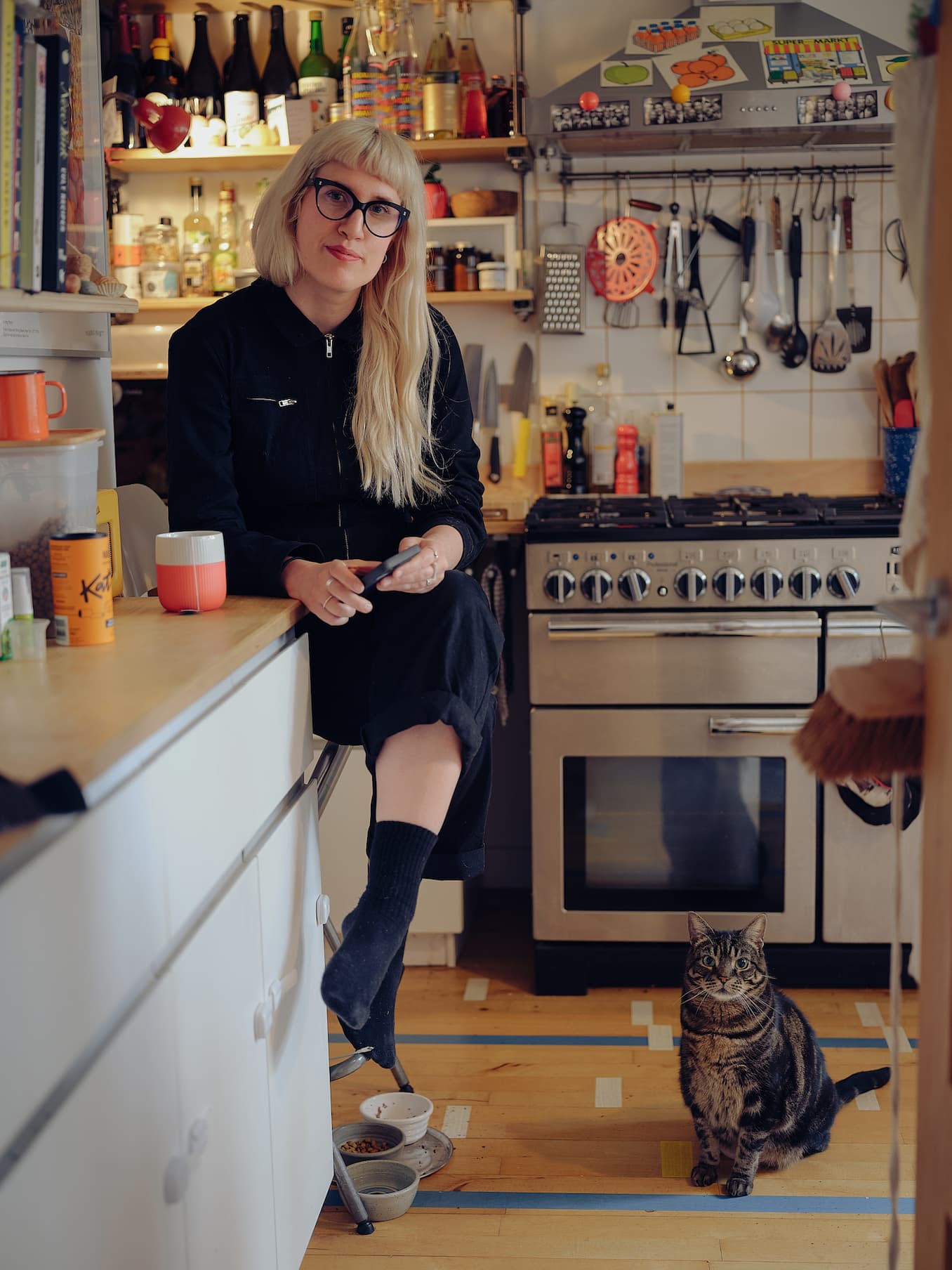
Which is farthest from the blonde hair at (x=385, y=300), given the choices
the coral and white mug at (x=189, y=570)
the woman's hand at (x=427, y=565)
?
the coral and white mug at (x=189, y=570)

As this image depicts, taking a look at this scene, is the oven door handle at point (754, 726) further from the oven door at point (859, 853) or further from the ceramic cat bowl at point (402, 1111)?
the ceramic cat bowl at point (402, 1111)

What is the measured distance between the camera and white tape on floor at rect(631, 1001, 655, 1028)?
8.22 ft

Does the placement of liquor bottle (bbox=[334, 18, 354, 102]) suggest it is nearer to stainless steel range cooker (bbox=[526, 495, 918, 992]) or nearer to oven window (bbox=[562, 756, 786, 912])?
stainless steel range cooker (bbox=[526, 495, 918, 992])

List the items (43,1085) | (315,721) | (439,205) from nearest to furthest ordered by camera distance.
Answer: (43,1085), (315,721), (439,205)

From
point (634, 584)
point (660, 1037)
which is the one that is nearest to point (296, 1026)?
point (660, 1037)

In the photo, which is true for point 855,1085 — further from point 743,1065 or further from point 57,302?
point 57,302

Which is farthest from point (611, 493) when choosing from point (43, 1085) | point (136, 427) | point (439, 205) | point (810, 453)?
point (43, 1085)

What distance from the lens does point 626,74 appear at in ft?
9.12

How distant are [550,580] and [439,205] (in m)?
1.06

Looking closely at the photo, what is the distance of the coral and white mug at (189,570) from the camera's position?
1541mm

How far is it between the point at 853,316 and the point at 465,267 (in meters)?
0.92

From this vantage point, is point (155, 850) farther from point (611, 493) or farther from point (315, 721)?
point (611, 493)

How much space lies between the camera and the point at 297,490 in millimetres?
1838

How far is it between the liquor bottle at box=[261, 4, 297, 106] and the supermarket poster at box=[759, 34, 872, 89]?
3.60ft
